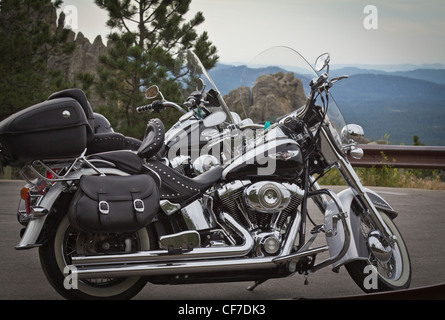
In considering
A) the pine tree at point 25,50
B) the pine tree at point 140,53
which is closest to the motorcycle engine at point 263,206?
the pine tree at point 140,53

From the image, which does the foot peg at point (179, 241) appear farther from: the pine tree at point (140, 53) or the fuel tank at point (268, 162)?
the pine tree at point (140, 53)

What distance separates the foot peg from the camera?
371 centimetres

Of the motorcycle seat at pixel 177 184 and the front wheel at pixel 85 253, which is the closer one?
the front wheel at pixel 85 253

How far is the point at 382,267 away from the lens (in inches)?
166

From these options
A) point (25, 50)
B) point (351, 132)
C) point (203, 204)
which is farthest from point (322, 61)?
point (25, 50)

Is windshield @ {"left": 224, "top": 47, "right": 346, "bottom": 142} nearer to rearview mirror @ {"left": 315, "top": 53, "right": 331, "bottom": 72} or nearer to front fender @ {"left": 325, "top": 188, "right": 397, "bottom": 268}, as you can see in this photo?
rearview mirror @ {"left": 315, "top": 53, "right": 331, "bottom": 72}

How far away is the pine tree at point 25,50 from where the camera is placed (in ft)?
63.4

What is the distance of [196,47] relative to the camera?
18.3 metres

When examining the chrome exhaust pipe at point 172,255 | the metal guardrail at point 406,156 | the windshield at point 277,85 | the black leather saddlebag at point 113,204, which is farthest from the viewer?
the metal guardrail at point 406,156

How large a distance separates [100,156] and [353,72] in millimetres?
1716

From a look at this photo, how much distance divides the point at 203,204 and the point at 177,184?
0.21 m

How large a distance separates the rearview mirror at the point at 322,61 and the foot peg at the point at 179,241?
1263 millimetres

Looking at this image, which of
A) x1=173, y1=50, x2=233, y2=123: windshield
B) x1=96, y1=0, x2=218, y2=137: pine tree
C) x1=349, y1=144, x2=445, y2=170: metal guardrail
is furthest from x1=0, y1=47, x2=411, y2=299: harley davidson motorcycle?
x1=96, y1=0, x2=218, y2=137: pine tree

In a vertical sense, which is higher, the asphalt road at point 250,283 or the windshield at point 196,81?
the windshield at point 196,81
